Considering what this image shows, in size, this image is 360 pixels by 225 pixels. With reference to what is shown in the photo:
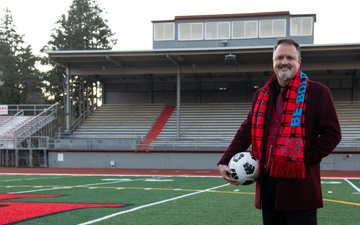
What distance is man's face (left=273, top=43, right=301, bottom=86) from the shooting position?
9.66 ft

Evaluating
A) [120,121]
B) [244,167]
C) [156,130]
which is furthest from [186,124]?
[244,167]

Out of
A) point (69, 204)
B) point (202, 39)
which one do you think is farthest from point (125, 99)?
point (69, 204)

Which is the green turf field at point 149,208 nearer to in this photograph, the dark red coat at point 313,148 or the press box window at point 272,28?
the dark red coat at point 313,148

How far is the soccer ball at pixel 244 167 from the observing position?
126 inches

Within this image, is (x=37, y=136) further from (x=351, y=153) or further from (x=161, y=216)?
(x=161, y=216)

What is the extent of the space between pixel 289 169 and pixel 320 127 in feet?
1.23

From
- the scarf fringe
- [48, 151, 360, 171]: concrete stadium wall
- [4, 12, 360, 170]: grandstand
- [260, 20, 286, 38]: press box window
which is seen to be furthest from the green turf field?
[260, 20, 286, 38]: press box window

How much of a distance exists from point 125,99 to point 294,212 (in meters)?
31.8

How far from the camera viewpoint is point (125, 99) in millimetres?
34125

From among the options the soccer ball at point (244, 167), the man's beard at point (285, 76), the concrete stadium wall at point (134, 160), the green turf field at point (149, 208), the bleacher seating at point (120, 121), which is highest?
the man's beard at point (285, 76)

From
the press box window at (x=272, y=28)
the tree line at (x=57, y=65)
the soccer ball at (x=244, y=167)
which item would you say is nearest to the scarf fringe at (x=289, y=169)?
the soccer ball at (x=244, y=167)

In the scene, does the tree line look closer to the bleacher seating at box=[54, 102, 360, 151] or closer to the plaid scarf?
the bleacher seating at box=[54, 102, 360, 151]

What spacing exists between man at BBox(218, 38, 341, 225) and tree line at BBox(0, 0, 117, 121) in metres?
45.5

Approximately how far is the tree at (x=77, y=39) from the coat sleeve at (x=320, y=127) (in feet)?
151
